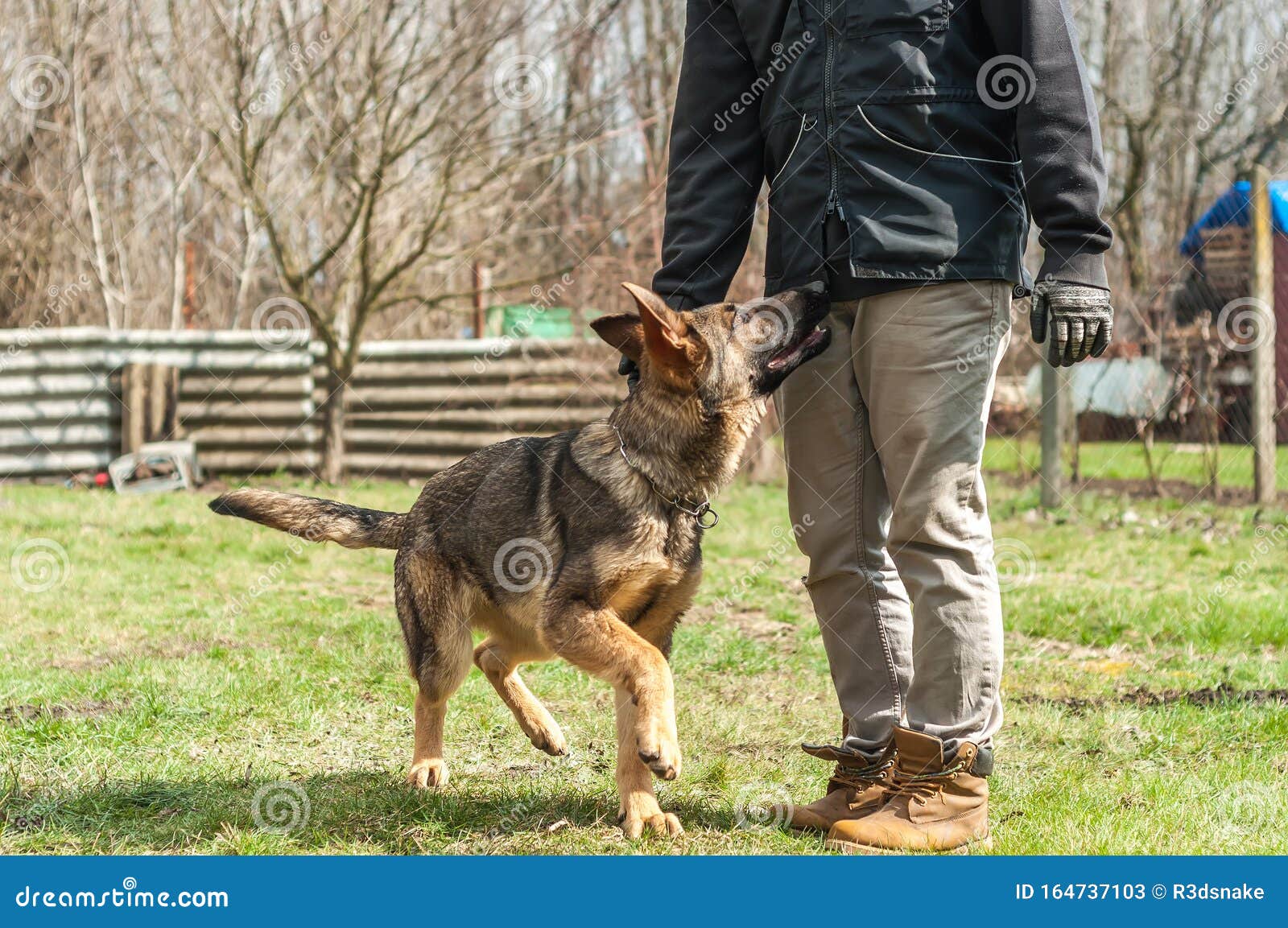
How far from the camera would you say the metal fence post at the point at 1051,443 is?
31.8 ft

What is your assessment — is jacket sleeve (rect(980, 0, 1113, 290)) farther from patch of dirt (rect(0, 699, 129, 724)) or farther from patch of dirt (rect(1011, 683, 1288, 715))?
patch of dirt (rect(0, 699, 129, 724))

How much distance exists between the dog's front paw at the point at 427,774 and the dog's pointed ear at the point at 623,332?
1.50 metres

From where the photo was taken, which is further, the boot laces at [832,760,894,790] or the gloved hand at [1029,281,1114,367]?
the boot laces at [832,760,894,790]

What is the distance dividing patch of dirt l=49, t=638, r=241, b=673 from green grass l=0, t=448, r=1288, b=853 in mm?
24

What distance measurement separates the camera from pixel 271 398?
42.4 ft

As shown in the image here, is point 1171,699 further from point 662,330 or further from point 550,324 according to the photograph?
point 550,324

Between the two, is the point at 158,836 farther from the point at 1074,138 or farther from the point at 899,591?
the point at 1074,138

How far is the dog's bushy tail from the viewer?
158 inches

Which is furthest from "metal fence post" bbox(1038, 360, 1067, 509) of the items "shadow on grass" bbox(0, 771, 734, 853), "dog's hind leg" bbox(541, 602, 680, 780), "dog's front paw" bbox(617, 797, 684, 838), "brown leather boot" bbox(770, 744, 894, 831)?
"dog's front paw" bbox(617, 797, 684, 838)

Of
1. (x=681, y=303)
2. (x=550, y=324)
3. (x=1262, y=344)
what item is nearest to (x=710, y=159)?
(x=681, y=303)

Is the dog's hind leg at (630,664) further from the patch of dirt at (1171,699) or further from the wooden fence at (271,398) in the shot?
the wooden fence at (271,398)

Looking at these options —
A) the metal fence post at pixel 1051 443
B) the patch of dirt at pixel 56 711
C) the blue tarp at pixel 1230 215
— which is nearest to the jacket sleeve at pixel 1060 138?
the patch of dirt at pixel 56 711

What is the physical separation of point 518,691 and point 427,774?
0.47 metres

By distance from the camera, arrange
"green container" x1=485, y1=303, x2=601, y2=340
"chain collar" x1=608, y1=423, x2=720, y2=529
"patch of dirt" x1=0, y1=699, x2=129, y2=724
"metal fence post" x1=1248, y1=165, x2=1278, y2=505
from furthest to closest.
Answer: "green container" x1=485, y1=303, x2=601, y2=340 → "metal fence post" x1=1248, y1=165, x2=1278, y2=505 → "patch of dirt" x1=0, y1=699, x2=129, y2=724 → "chain collar" x1=608, y1=423, x2=720, y2=529
